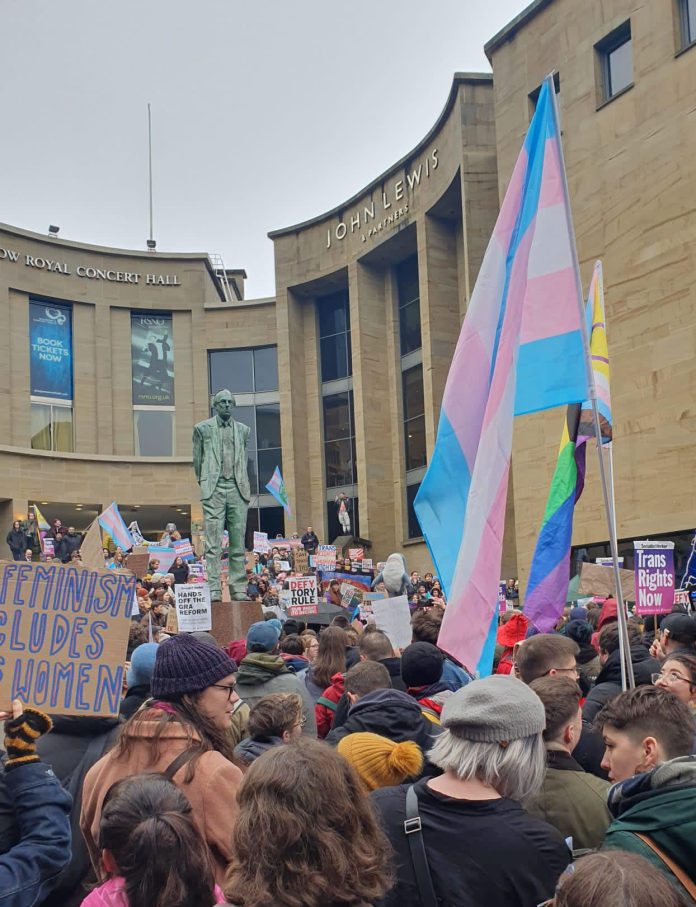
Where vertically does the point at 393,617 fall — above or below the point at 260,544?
below

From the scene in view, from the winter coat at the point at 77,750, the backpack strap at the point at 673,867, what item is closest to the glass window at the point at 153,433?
the winter coat at the point at 77,750

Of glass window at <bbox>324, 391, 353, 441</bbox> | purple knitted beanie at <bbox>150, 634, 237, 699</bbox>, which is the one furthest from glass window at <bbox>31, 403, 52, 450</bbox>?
purple knitted beanie at <bbox>150, 634, 237, 699</bbox>

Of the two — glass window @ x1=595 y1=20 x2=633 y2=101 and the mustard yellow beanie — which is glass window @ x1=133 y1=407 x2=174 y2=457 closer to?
glass window @ x1=595 y1=20 x2=633 y2=101

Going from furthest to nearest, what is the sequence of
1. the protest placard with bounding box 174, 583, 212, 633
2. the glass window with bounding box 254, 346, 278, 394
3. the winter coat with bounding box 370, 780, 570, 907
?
the glass window with bounding box 254, 346, 278, 394, the protest placard with bounding box 174, 583, 212, 633, the winter coat with bounding box 370, 780, 570, 907

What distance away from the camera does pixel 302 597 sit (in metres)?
13.1

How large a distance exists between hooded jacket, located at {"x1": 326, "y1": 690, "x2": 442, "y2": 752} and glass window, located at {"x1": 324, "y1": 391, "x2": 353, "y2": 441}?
34020mm

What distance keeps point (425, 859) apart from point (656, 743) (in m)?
0.99

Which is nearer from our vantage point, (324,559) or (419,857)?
(419,857)

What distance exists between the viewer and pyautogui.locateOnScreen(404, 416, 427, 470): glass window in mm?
35188

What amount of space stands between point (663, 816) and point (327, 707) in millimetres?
3718

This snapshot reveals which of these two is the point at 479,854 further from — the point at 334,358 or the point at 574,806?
the point at 334,358

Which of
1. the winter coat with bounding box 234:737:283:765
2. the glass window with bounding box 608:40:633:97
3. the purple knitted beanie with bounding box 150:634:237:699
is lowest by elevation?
the winter coat with bounding box 234:737:283:765

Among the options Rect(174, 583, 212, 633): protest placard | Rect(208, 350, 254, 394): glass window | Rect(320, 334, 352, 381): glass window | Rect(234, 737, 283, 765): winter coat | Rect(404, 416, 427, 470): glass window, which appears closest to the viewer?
Rect(234, 737, 283, 765): winter coat

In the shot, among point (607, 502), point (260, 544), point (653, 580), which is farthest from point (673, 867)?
point (260, 544)
